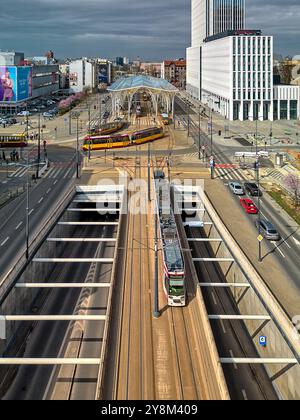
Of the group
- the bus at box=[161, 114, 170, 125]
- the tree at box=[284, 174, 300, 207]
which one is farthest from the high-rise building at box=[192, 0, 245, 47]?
the tree at box=[284, 174, 300, 207]

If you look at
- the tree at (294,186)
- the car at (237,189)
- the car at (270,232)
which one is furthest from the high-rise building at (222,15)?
the car at (270,232)

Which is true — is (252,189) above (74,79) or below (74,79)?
below

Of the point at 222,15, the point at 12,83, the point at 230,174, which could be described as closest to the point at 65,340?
the point at 230,174

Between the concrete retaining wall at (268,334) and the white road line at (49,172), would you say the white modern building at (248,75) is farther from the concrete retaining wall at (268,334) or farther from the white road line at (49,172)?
the concrete retaining wall at (268,334)

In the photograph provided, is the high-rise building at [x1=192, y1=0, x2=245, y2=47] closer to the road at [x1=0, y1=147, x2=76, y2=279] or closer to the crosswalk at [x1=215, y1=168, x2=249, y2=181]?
the road at [x1=0, y1=147, x2=76, y2=279]

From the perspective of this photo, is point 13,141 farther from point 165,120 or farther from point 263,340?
point 263,340

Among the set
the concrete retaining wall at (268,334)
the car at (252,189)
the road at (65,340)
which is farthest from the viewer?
the car at (252,189)
